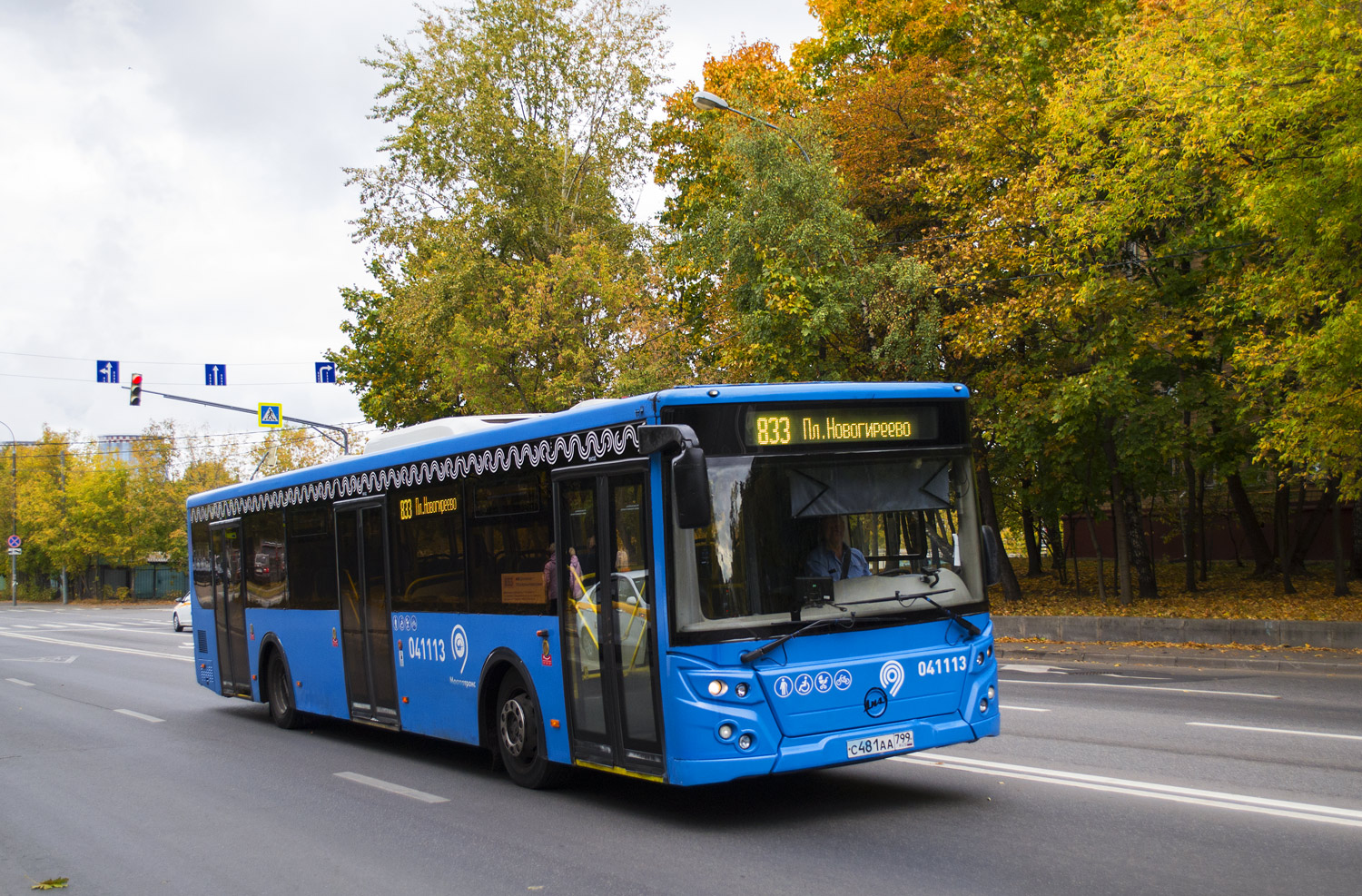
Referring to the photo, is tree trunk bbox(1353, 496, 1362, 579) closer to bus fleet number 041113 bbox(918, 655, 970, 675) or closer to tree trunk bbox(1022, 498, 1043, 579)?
tree trunk bbox(1022, 498, 1043, 579)

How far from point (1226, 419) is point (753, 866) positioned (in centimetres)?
1935

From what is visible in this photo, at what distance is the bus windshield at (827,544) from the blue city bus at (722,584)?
13mm

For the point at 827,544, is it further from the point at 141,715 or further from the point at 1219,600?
the point at 1219,600

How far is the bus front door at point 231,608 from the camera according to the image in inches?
595

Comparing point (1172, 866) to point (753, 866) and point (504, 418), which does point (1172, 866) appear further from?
point (504, 418)

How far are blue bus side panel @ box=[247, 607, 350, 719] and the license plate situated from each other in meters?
6.76

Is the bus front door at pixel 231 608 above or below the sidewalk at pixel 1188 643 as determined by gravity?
above

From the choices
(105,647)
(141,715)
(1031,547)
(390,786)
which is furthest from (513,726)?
(1031,547)

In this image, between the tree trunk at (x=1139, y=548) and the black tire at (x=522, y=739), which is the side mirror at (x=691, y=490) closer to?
the black tire at (x=522, y=739)

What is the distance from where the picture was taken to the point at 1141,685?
1456 centimetres

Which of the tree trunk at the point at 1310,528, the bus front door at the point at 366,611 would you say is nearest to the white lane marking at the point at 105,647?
the bus front door at the point at 366,611

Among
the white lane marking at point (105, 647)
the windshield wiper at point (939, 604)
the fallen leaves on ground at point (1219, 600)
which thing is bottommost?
the fallen leaves on ground at point (1219, 600)

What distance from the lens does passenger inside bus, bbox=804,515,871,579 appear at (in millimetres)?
7434

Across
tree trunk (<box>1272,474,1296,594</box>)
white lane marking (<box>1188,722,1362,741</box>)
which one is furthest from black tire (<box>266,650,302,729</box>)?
tree trunk (<box>1272,474,1296,594</box>)
